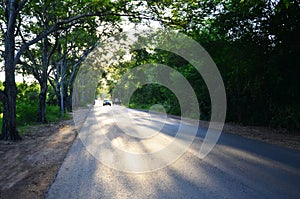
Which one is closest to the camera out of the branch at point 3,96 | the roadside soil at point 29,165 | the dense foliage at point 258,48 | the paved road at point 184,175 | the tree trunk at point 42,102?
the paved road at point 184,175

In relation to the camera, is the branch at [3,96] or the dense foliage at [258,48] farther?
the dense foliage at [258,48]

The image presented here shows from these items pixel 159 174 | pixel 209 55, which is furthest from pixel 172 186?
pixel 209 55

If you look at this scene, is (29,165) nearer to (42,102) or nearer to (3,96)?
(3,96)

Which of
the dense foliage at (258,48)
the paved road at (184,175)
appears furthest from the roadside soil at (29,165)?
the dense foliage at (258,48)

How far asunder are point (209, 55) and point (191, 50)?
10.6 feet

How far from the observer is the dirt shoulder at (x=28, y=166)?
471cm

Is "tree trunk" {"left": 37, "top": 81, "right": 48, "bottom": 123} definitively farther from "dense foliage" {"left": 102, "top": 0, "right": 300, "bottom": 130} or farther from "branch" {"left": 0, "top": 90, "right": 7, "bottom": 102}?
"dense foliage" {"left": 102, "top": 0, "right": 300, "bottom": 130}

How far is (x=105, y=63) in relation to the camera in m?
32.5

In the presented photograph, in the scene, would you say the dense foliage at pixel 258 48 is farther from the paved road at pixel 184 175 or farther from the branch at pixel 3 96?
the branch at pixel 3 96

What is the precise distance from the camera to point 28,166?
21.2 ft

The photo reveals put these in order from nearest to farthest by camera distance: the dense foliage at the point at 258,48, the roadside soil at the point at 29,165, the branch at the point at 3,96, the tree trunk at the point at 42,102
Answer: the roadside soil at the point at 29,165 < the branch at the point at 3,96 < the dense foliage at the point at 258,48 < the tree trunk at the point at 42,102

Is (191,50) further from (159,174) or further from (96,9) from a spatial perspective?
(159,174)

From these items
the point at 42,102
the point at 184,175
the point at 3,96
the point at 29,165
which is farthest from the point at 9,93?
the point at 184,175

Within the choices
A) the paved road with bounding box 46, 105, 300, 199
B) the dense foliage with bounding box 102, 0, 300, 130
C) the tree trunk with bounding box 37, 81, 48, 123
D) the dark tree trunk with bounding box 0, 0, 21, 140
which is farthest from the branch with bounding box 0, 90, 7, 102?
the dense foliage with bounding box 102, 0, 300, 130
